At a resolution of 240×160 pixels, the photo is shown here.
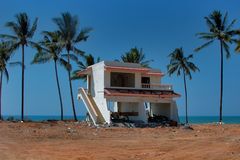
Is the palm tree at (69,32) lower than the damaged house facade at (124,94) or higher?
higher

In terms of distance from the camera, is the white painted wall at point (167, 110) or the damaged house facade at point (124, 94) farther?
the white painted wall at point (167, 110)

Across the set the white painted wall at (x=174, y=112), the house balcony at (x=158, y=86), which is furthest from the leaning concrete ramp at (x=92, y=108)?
the white painted wall at (x=174, y=112)

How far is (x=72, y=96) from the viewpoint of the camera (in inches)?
1813

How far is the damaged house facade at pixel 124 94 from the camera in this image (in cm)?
3600

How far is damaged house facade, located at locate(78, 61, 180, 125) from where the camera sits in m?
36.0

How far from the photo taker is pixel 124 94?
35.7 m

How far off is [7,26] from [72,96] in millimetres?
10622

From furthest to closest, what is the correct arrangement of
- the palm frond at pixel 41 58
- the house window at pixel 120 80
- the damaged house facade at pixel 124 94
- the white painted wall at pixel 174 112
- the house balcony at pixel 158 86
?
the palm frond at pixel 41 58, the house window at pixel 120 80, the house balcony at pixel 158 86, the white painted wall at pixel 174 112, the damaged house facade at pixel 124 94

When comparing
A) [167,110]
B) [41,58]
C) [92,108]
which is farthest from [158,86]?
[41,58]

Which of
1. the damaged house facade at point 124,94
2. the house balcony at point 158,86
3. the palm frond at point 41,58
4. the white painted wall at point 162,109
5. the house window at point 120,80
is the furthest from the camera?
the palm frond at point 41,58

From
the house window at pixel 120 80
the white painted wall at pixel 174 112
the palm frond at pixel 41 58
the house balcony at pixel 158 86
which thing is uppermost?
the palm frond at pixel 41 58

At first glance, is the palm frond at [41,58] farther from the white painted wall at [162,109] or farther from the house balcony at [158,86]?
the white painted wall at [162,109]

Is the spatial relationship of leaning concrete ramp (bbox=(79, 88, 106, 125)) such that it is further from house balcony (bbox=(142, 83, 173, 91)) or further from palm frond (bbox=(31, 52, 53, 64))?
palm frond (bbox=(31, 52, 53, 64))

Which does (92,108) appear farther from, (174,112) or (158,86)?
(174,112)
